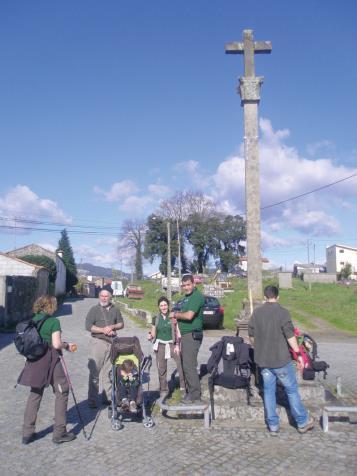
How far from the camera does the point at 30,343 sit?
19.2 feet

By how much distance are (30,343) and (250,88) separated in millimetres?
9905

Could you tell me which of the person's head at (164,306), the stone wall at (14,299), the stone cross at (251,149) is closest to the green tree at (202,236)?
the stone wall at (14,299)

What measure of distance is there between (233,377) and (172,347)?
1.31 m

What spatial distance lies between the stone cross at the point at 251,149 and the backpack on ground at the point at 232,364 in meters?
6.45

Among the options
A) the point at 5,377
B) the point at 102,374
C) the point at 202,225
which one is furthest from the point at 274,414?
A: the point at 202,225

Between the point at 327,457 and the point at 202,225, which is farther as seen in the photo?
the point at 202,225

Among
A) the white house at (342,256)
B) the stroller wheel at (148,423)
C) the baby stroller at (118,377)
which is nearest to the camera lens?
the stroller wheel at (148,423)

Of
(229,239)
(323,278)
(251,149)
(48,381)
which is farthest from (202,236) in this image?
(48,381)

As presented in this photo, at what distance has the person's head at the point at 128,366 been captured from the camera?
23.1ft

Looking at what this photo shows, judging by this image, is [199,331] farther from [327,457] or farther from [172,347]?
[327,457]

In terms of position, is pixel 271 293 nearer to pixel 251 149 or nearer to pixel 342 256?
pixel 251 149

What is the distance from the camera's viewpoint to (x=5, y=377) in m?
10.4

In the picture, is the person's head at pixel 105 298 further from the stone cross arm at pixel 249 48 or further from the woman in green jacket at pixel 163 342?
the stone cross arm at pixel 249 48

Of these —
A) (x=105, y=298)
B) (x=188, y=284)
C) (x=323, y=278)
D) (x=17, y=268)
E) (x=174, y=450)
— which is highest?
(x=17, y=268)
